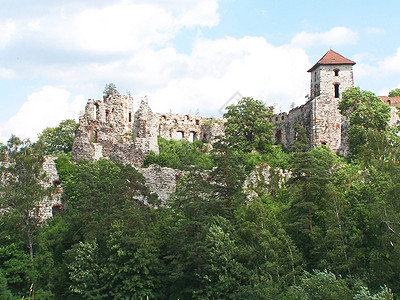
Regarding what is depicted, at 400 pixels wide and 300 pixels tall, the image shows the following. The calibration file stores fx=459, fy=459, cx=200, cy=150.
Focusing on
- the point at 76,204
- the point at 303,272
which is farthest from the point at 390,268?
the point at 76,204

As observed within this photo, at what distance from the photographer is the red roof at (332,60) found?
41.4 meters

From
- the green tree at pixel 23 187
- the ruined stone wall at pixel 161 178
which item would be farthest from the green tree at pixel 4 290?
the ruined stone wall at pixel 161 178

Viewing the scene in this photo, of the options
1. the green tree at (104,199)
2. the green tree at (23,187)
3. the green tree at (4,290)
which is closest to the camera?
the green tree at (4,290)

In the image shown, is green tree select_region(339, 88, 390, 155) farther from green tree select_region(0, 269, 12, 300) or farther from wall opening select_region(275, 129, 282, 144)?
green tree select_region(0, 269, 12, 300)

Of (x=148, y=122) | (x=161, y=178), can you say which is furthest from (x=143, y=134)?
(x=161, y=178)

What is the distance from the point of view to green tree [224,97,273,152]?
4091cm

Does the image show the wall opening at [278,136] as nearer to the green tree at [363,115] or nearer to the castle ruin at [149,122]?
the castle ruin at [149,122]

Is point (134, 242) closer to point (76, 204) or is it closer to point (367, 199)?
point (76, 204)

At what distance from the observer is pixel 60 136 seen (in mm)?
50781

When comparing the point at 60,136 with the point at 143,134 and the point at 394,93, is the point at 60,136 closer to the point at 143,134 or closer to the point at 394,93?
the point at 143,134

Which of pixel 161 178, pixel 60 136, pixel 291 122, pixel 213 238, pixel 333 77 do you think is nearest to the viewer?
pixel 213 238

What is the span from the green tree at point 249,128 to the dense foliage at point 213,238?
39.4 ft

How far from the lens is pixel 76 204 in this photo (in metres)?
29.9

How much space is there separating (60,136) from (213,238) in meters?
31.7
